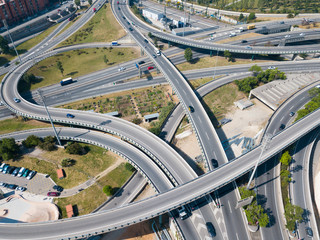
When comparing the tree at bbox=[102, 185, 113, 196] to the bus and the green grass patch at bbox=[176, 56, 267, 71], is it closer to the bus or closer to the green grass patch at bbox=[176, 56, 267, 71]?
the bus

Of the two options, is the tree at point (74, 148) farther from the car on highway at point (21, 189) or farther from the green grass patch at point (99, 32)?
the green grass patch at point (99, 32)

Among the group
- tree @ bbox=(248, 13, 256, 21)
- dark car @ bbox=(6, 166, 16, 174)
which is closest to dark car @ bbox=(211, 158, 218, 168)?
dark car @ bbox=(6, 166, 16, 174)

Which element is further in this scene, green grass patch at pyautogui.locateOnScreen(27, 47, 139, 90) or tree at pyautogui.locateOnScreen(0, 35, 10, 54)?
tree at pyautogui.locateOnScreen(0, 35, 10, 54)

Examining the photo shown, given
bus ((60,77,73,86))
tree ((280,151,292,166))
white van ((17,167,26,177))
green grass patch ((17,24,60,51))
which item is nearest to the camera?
tree ((280,151,292,166))

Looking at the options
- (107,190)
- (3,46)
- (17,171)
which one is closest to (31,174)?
(17,171)

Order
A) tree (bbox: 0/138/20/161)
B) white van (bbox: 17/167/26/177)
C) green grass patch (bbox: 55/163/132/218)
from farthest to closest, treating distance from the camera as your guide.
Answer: tree (bbox: 0/138/20/161) < white van (bbox: 17/167/26/177) < green grass patch (bbox: 55/163/132/218)

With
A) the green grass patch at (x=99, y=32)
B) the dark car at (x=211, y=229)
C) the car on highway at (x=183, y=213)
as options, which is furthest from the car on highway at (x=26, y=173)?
the green grass patch at (x=99, y=32)

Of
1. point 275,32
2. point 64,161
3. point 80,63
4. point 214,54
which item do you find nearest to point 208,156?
point 64,161
